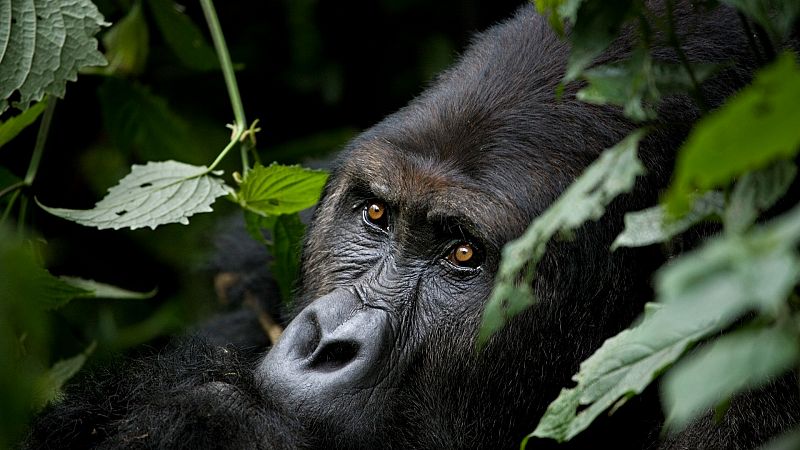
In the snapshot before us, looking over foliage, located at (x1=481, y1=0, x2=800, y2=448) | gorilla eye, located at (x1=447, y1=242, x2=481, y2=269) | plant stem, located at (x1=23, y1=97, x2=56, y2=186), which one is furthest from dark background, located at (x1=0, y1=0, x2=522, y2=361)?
foliage, located at (x1=481, y1=0, x2=800, y2=448)

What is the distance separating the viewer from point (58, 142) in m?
5.95

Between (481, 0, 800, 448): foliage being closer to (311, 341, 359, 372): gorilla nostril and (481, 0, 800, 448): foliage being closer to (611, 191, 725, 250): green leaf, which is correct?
(611, 191, 725, 250): green leaf

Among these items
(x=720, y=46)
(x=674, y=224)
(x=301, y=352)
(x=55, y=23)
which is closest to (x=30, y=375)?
(x=301, y=352)

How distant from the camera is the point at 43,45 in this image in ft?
10.5

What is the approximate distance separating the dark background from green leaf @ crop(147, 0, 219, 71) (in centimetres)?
25

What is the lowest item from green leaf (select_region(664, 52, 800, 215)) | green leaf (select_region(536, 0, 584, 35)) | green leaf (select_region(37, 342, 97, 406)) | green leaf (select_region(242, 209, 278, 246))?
green leaf (select_region(37, 342, 97, 406))

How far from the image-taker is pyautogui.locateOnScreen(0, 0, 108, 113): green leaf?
10.3 feet

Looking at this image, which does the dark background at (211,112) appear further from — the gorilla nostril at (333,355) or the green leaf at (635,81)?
the green leaf at (635,81)

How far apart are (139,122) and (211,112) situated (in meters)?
2.03

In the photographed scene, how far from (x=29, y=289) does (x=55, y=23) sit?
79.5 inches

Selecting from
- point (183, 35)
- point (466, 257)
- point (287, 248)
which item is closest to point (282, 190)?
point (287, 248)

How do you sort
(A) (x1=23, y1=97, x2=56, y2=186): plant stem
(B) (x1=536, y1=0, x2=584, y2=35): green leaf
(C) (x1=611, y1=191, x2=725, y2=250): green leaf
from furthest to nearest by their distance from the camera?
(A) (x1=23, y1=97, x2=56, y2=186): plant stem → (B) (x1=536, y1=0, x2=584, y2=35): green leaf → (C) (x1=611, y1=191, x2=725, y2=250): green leaf

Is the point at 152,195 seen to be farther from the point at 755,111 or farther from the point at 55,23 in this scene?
the point at 755,111

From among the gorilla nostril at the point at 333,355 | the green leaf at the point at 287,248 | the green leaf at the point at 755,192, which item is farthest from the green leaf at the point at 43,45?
the green leaf at the point at 755,192
